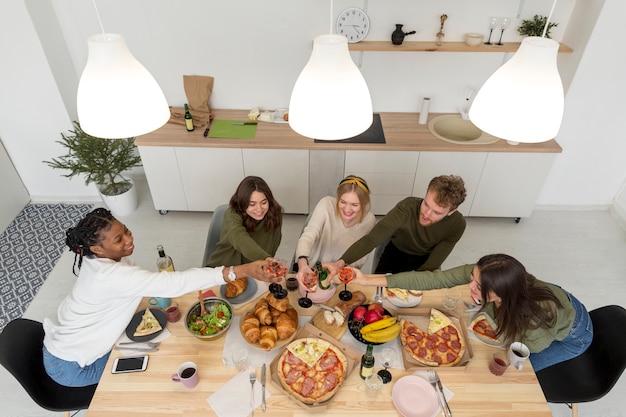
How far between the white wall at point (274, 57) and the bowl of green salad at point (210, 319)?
7.82ft

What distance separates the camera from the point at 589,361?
2.09 m

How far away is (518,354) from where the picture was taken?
1.84 meters

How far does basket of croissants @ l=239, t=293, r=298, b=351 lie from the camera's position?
1.88 meters

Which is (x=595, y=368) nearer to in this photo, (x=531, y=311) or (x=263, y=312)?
(x=531, y=311)

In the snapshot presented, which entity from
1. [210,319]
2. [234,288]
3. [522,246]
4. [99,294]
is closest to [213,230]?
[234,288]

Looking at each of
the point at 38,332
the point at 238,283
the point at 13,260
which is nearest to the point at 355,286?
the point at 238,283

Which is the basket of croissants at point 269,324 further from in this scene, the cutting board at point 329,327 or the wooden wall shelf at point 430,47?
the wooden wall shelf at point 430,47

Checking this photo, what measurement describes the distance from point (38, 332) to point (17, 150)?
2579 millimetres

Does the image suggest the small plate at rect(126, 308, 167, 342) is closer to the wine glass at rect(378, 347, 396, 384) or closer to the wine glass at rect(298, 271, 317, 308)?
the wine glass at rect(298, 271, 317, 308)

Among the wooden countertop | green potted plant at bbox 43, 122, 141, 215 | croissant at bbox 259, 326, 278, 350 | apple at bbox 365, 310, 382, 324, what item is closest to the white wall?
green potted plant at bbox 43, 122, 141, 215

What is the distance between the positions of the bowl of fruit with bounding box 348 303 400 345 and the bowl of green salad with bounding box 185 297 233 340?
617 millimetres

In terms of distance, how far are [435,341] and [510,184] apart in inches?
90.5

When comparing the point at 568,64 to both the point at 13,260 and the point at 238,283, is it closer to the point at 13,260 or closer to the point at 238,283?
the point at 238,283

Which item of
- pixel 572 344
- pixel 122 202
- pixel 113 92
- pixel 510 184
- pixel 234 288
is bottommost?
pixel 122 202
